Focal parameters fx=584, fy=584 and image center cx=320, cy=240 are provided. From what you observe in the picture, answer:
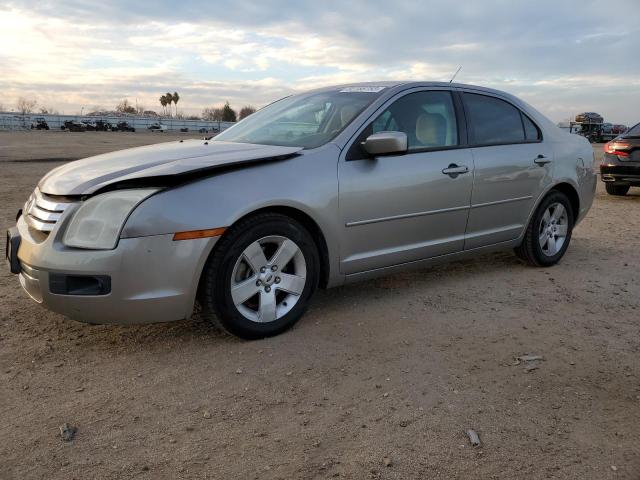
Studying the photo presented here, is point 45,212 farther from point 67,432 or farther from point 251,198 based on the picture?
point 67,432

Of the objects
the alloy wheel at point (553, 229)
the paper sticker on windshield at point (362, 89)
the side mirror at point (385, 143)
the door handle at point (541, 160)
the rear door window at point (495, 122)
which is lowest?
the alloy wheel at point (553, 229)

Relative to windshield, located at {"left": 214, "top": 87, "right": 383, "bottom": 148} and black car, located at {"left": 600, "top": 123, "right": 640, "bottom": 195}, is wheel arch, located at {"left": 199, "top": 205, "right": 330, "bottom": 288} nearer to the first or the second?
windshield, located at {"left": 214, "top": 87, "right": 383, "bottom": 148}

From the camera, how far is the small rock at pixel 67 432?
2479mm

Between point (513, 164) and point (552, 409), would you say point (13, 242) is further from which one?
point (513, 164)

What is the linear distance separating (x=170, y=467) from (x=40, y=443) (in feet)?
1.97

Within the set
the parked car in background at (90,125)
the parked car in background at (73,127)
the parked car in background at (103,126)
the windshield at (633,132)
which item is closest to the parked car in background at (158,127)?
the parked car in background at (103,126)

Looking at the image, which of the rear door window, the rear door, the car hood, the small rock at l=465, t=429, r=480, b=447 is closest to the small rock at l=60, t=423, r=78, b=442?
the car hood

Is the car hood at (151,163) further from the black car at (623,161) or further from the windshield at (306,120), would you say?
the black car at (623,161)

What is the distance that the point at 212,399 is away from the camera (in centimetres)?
283

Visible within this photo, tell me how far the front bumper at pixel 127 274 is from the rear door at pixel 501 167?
238cm

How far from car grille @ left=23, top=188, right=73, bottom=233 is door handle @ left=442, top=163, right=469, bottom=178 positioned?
102 inches

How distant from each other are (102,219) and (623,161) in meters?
9.86

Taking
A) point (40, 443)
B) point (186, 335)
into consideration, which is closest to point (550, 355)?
point (186, 335)

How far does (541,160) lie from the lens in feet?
16.9
